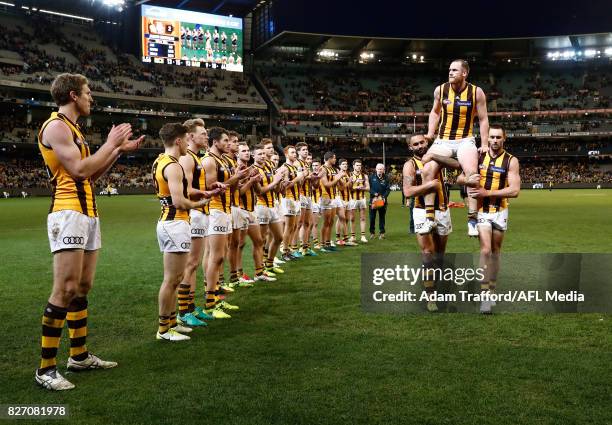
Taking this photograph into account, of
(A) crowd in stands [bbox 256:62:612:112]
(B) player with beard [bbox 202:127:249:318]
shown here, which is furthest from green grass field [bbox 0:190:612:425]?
(A) crowd in stands [bbox 256:62:612:112]

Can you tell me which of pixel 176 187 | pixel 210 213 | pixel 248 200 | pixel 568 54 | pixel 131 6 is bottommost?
pixel 210 213

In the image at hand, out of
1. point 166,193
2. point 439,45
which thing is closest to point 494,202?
point 166,193

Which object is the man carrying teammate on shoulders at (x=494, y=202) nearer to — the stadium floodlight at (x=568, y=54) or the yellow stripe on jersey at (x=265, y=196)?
the yellow stripe on jersey at (x=265, y=196)

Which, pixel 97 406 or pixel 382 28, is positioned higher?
pixel 382 28

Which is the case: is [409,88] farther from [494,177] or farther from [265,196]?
[494,177]

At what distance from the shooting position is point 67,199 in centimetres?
451

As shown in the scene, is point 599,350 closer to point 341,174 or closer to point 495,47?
point 341,174

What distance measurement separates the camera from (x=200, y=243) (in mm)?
6766

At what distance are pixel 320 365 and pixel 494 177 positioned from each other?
12.8 feet

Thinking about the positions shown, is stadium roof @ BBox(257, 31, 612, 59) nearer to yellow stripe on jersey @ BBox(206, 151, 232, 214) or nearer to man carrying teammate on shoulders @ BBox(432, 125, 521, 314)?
yellow stripe on jersey @ BBox(206, 151, 232, 214)

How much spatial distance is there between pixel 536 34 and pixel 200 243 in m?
78.3

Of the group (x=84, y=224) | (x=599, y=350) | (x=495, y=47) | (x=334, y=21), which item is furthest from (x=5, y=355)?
(x=495, y=47)

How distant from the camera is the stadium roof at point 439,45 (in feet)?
226

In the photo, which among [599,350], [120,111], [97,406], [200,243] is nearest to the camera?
[97,406]
